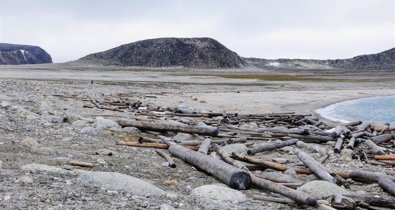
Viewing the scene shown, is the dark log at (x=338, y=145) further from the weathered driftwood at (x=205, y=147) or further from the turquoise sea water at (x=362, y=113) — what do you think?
the turquoise sea water at (x=362, y=113)

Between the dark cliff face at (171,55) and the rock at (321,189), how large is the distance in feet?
467

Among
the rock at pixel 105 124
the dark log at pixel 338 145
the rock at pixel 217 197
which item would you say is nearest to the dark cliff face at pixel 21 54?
the rock at pixel 105 124

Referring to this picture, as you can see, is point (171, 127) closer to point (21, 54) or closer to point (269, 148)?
point (269, 148)

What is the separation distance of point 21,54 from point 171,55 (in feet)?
197

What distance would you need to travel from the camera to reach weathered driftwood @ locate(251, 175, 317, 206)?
6.35 metres

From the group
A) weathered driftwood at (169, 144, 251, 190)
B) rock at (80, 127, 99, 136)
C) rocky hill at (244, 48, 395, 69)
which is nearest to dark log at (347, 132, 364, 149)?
weathered driftwood at (169, 144, 251, 190)

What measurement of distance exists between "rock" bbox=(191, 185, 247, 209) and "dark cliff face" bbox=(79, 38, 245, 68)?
14285cm

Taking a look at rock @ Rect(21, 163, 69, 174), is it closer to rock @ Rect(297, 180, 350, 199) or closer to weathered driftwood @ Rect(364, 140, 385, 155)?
rock @ Rect(297, 180, 350, 199)

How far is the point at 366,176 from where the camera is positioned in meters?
8.23

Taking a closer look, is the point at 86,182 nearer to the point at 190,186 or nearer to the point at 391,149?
the point at 190,186

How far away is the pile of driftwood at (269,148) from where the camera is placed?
7.12 m

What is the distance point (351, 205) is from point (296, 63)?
614 ft

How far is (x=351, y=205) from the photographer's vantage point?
Answer: 6180 mm

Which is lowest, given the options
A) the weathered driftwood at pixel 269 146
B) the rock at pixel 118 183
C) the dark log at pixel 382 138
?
the dark log at pixel 382 138
